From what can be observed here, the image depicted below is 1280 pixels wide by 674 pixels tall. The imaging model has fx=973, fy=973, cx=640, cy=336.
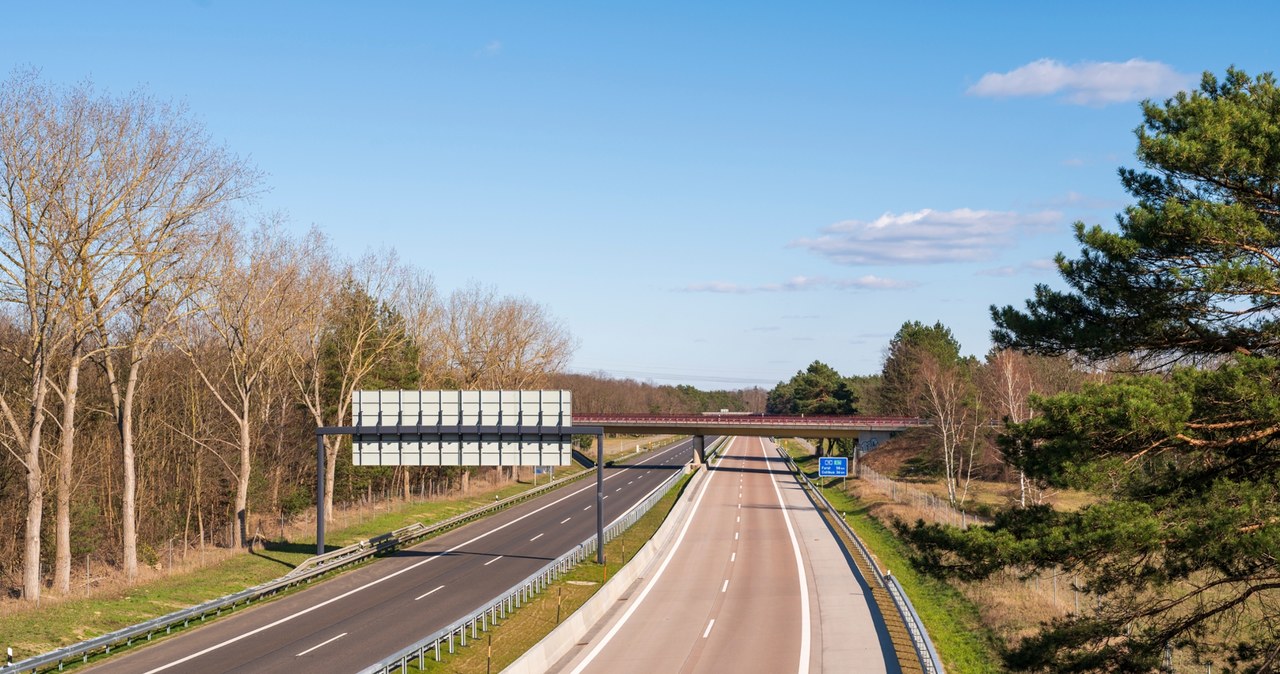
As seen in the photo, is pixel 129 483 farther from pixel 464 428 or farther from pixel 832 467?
pixel 832 467

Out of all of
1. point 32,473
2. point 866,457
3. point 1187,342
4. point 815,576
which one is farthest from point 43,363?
point 866,457

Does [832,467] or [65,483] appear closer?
[65,483]

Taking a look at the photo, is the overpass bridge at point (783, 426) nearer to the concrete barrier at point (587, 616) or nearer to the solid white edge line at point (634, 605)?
the solid white edge line at point (634, 605)

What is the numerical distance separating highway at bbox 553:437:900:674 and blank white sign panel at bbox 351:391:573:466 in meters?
7.94

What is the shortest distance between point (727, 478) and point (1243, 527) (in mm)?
79045

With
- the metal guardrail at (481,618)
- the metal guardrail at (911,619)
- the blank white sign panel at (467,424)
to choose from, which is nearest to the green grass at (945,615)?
the metal guardrail at (911,619)

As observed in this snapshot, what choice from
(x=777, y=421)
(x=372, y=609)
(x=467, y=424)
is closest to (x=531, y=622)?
(x=372, y=609)

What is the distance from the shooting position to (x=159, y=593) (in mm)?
35188

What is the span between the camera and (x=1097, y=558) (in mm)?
17281

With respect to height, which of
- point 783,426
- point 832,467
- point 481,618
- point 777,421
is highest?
point 777,421

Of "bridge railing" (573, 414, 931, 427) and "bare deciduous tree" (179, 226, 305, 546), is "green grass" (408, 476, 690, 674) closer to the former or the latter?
"bare deciduous tree" (179, 226, 305, 546)

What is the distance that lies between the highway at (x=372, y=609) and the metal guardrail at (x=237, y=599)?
0.62 metres

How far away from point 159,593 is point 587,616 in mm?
16319

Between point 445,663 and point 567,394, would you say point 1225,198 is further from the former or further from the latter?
point 567,394
